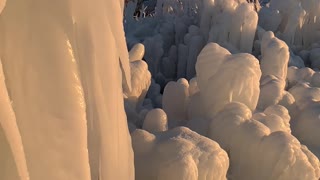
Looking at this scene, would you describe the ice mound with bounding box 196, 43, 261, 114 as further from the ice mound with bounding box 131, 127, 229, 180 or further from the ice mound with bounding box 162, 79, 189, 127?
the ice mound with bounding box 131, 127, 229, 180

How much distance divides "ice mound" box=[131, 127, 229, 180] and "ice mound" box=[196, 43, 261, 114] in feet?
2.27

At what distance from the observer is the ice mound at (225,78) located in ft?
9.20

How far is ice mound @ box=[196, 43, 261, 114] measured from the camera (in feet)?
9.20

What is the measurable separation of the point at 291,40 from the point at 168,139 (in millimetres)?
4617

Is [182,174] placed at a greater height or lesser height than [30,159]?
lesser

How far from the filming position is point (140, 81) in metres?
3.54

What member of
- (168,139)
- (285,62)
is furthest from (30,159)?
(285,62)

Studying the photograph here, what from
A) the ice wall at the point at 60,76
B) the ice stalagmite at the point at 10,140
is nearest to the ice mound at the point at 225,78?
the ice wall at the point at 60,76

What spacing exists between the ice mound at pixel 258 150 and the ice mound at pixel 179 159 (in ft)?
1.19

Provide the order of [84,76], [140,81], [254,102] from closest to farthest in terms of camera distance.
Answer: [84,76]
[254,102]
[140,81]

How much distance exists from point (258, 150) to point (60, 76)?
1.47m

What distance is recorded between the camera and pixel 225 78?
280 centimetres

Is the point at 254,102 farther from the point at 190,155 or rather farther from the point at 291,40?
the point at 291,40

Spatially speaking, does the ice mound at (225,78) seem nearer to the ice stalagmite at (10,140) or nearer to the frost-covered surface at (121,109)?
the frost-covered surface at (121,109)
